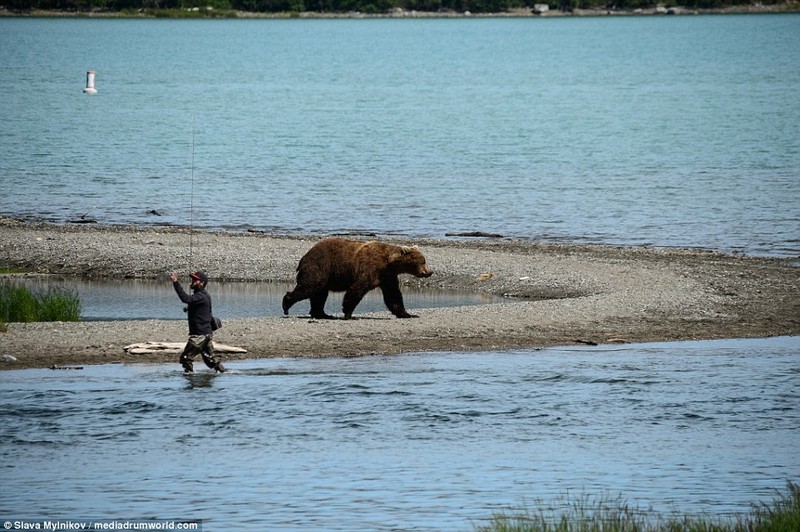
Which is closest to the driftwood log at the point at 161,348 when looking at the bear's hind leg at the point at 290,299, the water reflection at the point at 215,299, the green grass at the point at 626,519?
the bear's hind leg at the point at 290,299

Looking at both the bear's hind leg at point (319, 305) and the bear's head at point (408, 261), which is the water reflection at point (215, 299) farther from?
the bear's head at point (408, 261)

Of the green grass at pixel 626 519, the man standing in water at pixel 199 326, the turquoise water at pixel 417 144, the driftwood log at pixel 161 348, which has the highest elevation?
the man standing in water at pixel 199 326

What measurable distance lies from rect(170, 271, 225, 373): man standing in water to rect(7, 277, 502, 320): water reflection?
4656 mm

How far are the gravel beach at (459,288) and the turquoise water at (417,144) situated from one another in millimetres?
3487

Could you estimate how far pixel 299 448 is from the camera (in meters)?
15.2

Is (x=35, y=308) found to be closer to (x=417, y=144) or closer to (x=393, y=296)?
(x=393, y=296)

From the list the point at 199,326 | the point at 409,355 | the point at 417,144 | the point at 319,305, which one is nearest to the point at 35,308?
the point at 319,305

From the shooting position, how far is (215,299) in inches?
953

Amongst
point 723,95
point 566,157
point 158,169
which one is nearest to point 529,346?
point 158,169

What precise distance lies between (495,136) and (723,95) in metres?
31.1

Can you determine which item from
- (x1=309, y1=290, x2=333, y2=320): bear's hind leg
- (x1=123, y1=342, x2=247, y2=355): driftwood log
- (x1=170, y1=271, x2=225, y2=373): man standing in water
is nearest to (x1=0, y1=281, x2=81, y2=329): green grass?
(x1=123, y1=342, x2=247, y2=355): driftwood log

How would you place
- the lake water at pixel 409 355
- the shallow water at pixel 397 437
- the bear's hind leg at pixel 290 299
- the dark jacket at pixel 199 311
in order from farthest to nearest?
the bear's hind leg at pixel 290 299, the dark jacket at pixel 199 311, the lake water at pixel 409 355, the shallow water at pixel 397 437

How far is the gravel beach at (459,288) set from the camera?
19.7m

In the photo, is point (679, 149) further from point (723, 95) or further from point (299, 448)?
point (299, 448)
